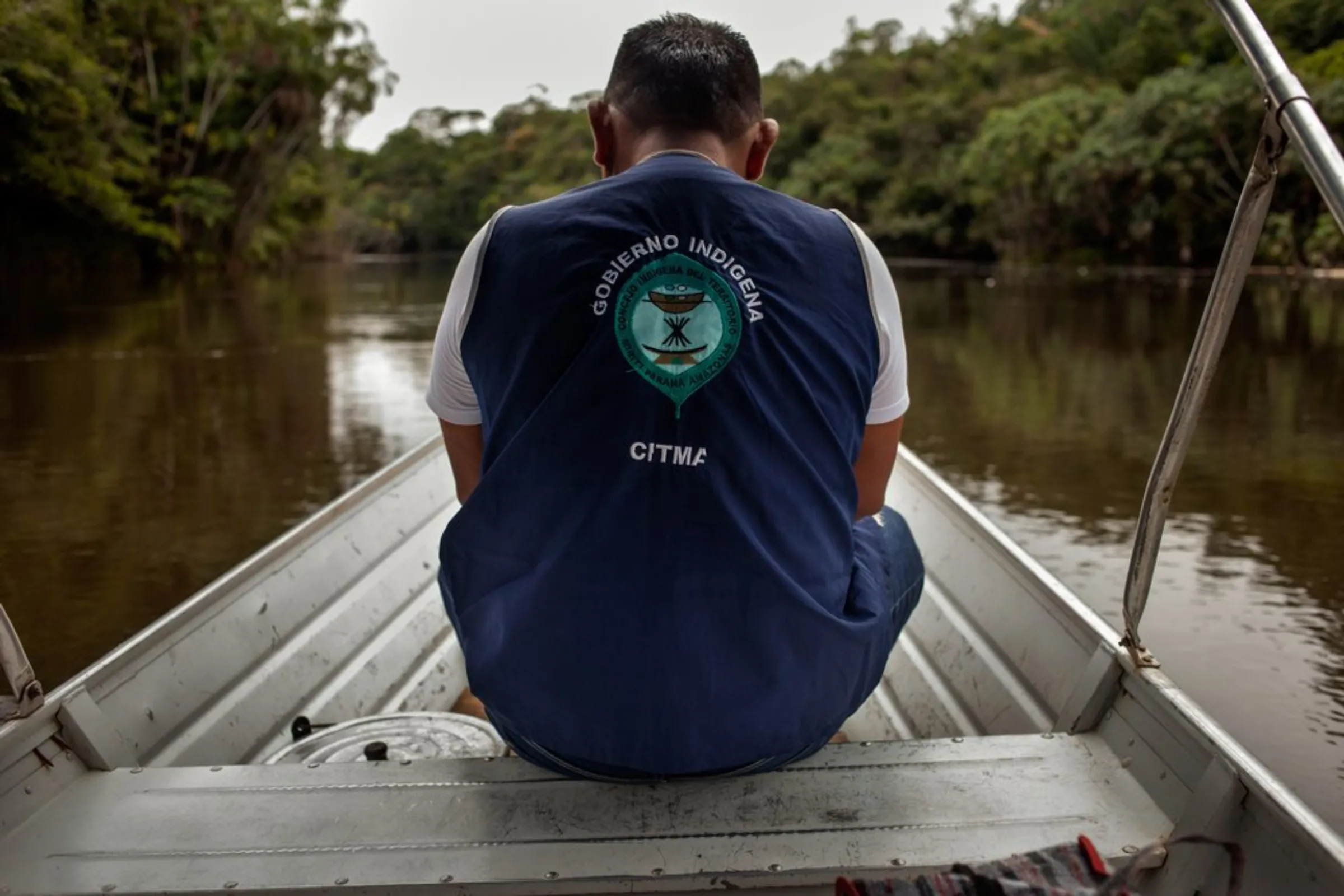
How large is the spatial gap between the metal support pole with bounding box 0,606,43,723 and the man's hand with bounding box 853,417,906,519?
1.03 metres

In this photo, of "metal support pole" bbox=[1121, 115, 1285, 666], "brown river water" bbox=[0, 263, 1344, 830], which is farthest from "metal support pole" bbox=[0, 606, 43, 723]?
"brown river water" bbox=[0, 263, 1344, 830]

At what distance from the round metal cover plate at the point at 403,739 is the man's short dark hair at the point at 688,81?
112cm

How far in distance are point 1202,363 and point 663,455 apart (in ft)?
2.34

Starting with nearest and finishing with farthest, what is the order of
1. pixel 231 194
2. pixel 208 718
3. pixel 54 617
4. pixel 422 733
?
pixel 208 718
pixel 422 733
pixel 54 617
pixel 231 194

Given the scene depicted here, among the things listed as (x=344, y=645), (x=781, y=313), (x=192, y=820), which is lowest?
(x=344, y=645)

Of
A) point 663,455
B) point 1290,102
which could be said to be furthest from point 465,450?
point 1290,102

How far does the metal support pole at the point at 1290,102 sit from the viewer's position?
1.05 metres

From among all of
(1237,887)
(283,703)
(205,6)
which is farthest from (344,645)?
(205,6)

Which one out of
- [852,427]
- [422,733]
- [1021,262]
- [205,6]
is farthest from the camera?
[1021,262]

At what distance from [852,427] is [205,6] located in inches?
945

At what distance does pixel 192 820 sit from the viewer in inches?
52.6

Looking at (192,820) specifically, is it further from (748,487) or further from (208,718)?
(748,487)

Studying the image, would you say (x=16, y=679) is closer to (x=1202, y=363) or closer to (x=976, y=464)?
(x=1202, y=363)

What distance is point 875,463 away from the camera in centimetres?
143
